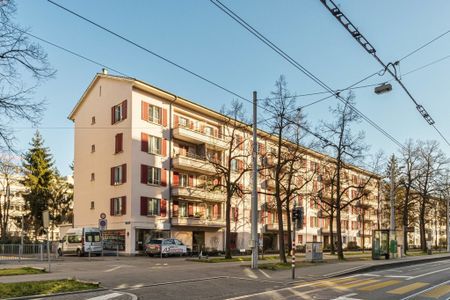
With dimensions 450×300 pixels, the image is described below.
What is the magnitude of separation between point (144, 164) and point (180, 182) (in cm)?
551

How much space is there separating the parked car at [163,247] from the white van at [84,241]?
407cm

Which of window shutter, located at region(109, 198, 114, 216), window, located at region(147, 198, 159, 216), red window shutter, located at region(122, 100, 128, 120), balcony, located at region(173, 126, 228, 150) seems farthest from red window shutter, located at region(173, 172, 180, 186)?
red window shutter, located at region(122, 100, 128, 120)

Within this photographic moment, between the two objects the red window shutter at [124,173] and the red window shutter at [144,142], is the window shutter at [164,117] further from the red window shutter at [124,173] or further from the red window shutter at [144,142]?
the red window shutter at [124,173]

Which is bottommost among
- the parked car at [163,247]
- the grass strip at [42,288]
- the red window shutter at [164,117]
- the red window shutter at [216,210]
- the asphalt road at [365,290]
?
the parked car at [163,247]

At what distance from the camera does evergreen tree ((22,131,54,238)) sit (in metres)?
55.3

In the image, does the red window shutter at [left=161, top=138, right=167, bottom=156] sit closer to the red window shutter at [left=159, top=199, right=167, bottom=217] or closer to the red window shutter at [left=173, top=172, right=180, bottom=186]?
the red window shutter at [left=173, top=172, right=180, bottom=186]

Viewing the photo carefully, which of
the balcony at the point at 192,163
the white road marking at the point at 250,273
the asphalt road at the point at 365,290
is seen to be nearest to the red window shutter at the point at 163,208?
the balcony at the point at 192,163

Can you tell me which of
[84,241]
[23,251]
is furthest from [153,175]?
[23,251]

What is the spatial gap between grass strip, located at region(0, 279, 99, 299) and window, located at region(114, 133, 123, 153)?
2769 centimetres

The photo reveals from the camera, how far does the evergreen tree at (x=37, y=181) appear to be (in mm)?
55344

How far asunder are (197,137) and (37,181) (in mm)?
23531

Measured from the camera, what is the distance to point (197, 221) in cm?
4553

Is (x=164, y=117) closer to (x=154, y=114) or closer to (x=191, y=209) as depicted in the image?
(x=154, y=114)

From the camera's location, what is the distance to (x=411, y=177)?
52844 millimetres
